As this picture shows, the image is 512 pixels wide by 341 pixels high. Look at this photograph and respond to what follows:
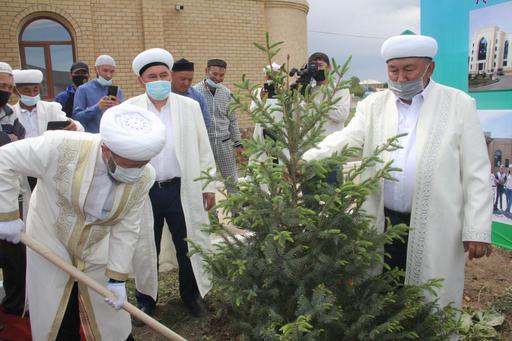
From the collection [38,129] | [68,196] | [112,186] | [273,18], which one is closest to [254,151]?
[112,186]

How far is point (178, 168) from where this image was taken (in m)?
3.60

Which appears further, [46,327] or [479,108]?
[479,108]

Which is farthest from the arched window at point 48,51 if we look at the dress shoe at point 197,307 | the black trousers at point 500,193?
the black trousers at point 500,193

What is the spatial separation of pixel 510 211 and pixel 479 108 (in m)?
1.08

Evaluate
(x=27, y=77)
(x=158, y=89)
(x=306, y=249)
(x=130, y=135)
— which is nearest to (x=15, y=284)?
(x=27, y=77)

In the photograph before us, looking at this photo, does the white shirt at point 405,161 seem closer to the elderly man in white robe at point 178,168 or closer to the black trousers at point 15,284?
the elderly man in white robe at point 178,168

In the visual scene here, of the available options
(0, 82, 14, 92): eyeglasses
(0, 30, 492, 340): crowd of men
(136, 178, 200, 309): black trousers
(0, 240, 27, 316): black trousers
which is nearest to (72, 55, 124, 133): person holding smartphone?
(0, 82, 14, 92): eyeglasses

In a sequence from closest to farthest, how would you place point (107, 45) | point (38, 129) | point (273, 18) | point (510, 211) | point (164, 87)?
point (164, 87)
point (38, 129)
point (510, 211)
point (107, 45)
point (273, 18)

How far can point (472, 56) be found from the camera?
460 centimetres

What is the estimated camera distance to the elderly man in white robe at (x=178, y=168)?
3.55 metres

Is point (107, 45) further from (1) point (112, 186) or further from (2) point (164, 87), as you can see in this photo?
(1) point (112, 186)

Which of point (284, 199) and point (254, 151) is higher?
point (254, 151)

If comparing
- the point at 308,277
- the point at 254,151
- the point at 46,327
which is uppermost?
the point at 254,151

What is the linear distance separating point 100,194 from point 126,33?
1014 cm
